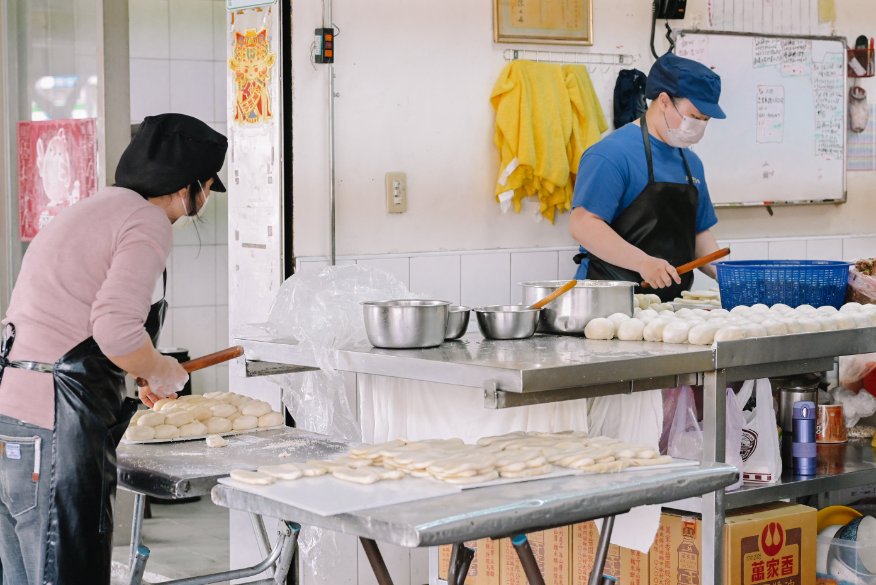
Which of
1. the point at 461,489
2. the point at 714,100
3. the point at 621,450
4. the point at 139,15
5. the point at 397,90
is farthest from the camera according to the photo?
the point at 139,15

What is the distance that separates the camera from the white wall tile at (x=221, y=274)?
7031 millimetres

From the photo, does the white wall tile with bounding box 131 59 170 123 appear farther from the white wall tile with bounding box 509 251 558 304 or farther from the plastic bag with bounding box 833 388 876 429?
the plastic bag with bounding box 833 388 876 429

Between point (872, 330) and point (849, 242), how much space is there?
2.73 meters

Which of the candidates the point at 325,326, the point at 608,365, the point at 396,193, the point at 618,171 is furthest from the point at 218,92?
the point at 608,365

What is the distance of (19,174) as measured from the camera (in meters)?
5.93

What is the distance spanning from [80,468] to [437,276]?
2306mm

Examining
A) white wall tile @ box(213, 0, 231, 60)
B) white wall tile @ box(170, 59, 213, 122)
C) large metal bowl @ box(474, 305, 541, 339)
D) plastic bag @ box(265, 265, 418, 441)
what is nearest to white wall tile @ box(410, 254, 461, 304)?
plastic bag @ box(265, 265, 418, 441)

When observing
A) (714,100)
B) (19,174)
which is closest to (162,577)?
(19,174)

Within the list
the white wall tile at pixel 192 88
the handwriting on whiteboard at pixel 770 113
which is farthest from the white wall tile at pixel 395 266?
the white wall tile at pixel 192 88

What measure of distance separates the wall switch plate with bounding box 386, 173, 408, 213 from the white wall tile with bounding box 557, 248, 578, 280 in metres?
0.81

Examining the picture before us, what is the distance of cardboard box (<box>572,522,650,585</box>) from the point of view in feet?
11.6

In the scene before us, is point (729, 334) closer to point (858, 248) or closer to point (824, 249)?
point (824, 249)

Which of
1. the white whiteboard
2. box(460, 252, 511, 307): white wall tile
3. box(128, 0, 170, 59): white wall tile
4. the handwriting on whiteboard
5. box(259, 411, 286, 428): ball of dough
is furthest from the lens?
box(128, 0, 170, 59): white wall tile

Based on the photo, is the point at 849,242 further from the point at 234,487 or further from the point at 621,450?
the point at 234,487
